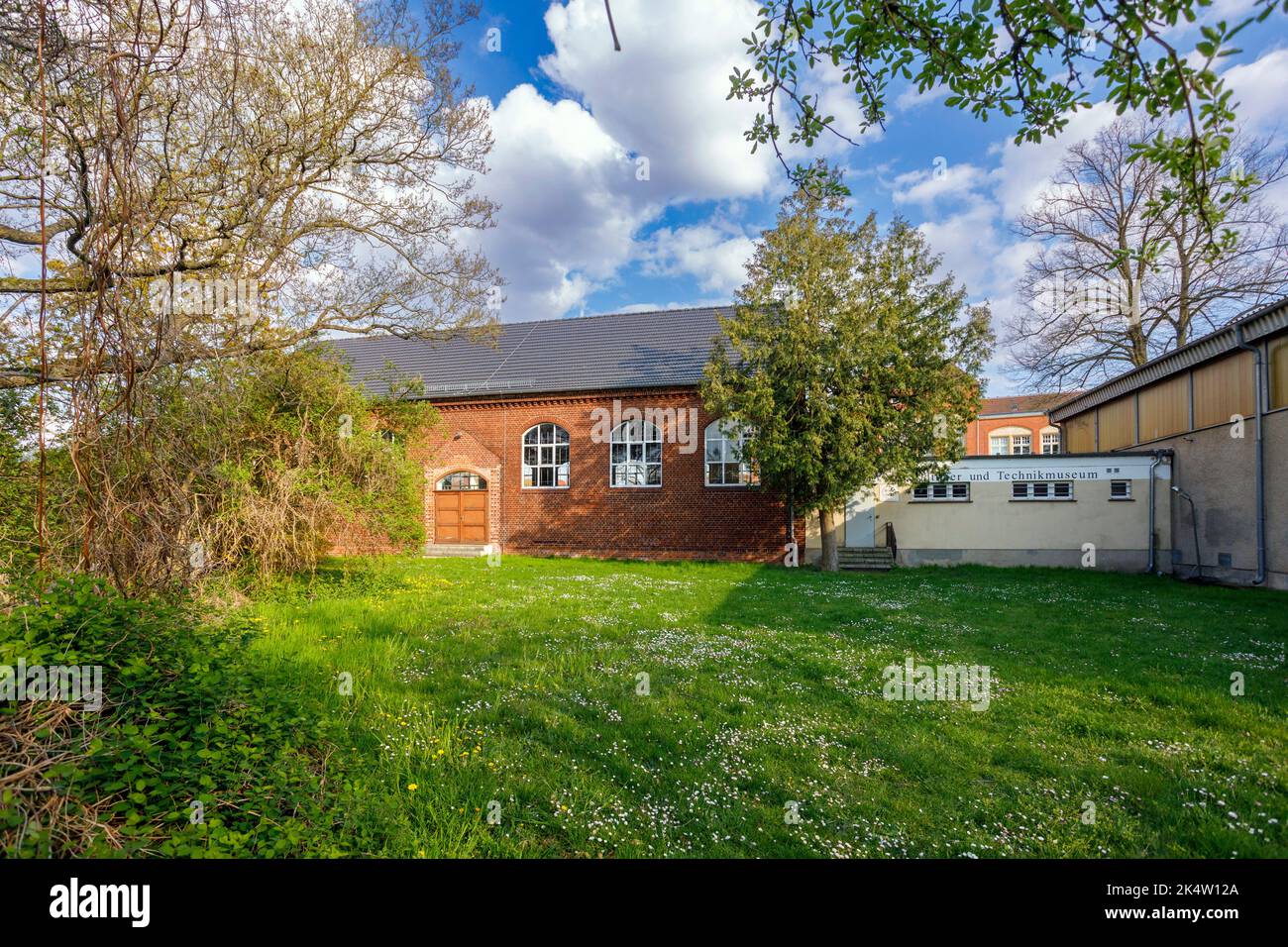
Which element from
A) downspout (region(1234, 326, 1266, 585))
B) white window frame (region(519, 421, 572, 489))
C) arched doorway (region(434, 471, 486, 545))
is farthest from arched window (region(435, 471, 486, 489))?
downspout (region(1234, 326, 1266, 585))

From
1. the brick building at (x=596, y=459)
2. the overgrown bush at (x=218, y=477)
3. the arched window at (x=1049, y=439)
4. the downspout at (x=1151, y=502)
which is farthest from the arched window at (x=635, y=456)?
the arched window at (x=1049, y=439)

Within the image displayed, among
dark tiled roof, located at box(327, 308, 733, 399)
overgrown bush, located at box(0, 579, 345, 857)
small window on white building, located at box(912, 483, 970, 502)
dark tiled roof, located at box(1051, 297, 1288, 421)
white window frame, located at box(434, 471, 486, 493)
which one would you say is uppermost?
dark tiled roof, located at box(327, 308, 733, 399)

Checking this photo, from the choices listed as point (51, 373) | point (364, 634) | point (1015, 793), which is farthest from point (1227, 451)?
point (51, 373)

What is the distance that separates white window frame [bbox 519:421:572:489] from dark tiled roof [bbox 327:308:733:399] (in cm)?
149

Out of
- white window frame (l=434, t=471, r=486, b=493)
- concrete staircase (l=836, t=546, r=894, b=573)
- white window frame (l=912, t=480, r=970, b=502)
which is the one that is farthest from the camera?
white window frame (l=434, t=471, r=486, b=493)

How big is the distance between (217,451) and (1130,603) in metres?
16.3

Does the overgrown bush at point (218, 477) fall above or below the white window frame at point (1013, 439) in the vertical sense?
below

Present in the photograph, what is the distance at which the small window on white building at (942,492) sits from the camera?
17.4 metres

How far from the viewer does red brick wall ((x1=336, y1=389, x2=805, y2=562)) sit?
18188 mm

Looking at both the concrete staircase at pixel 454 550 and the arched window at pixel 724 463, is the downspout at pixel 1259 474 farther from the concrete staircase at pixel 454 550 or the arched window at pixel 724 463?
the concrete staircase at pixel 454 550

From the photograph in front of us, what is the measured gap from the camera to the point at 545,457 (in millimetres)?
20250

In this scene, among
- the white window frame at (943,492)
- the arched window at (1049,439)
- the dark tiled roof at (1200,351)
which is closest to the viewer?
the dark tiled roof at (1200,351)

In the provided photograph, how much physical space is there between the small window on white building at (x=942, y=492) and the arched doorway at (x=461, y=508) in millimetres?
15220

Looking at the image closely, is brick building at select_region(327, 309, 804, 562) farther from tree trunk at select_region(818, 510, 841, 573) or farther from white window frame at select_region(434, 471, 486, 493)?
tree trunk at select_region(818, 510, 841, 573)
